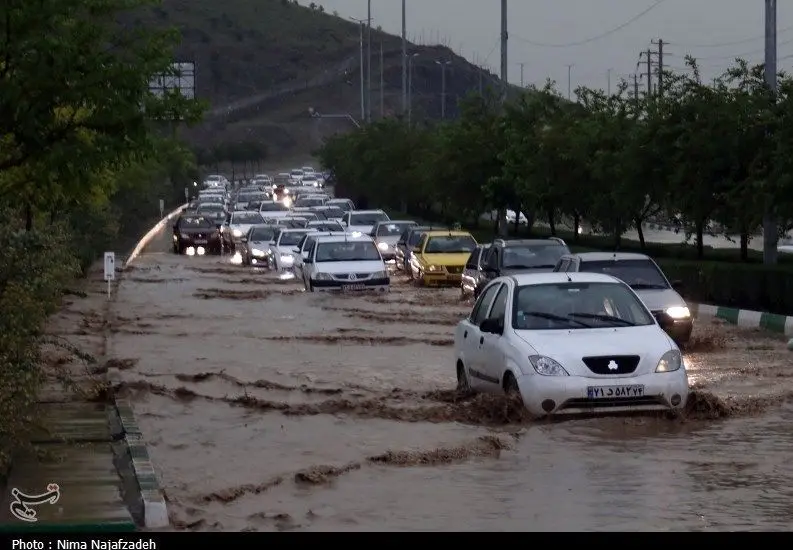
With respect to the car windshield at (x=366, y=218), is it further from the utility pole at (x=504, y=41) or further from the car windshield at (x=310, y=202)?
the car windshield at (x=310, y=202)

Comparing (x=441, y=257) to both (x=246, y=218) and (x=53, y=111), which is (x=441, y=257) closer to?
(x=246, y=218)

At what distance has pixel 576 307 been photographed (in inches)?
584

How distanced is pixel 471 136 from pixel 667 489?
4341 centimetres

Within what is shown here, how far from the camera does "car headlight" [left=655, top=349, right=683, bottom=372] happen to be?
1372 cm

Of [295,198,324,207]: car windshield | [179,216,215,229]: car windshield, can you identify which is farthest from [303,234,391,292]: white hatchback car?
[295,198,324,207]: car windshield

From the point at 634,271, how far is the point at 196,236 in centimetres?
3706

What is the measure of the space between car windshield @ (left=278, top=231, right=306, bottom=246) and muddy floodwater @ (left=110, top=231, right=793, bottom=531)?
816 inches

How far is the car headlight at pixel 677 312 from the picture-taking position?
2177 cm

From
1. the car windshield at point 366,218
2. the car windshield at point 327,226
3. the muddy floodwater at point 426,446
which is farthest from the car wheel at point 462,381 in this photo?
the car windshield at point 366,218

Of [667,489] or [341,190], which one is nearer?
[667,489]

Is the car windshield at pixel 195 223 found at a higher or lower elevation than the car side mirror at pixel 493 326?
lower

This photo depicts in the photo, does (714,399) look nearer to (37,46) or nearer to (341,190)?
(37,46)

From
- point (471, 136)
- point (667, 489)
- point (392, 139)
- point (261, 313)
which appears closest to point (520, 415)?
point (667, 489)

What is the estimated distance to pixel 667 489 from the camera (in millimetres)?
11023
